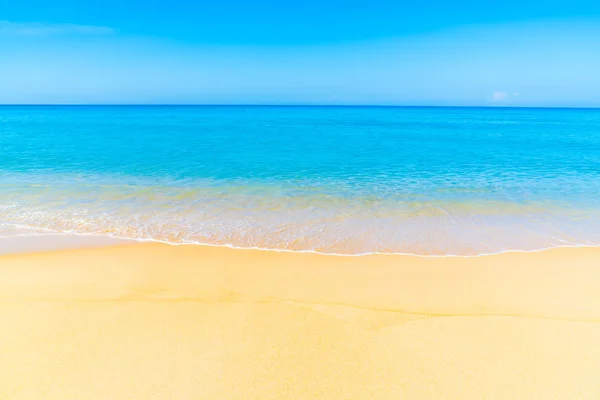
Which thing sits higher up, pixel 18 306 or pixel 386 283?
pixel 18 306

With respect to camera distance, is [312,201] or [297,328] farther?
[312,201]

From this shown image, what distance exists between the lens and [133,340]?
400cm

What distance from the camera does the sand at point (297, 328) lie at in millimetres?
3404

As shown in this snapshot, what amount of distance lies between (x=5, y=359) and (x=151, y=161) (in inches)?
588

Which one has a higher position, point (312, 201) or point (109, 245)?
point (109, 245)

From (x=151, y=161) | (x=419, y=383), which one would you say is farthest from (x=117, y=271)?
(x=151, y=161)

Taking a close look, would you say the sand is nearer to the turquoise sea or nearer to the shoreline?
the shoreline

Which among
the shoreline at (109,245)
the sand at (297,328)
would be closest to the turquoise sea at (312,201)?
the shoreline at (109,245)

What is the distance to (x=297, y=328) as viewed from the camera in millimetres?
4297

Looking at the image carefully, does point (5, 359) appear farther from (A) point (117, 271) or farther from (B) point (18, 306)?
(A) point (117, 271)

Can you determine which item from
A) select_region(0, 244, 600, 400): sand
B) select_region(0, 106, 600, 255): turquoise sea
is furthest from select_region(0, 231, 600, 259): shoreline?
select_region(0, 244, 600, 400): sand

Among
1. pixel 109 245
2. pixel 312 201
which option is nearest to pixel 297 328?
pixel 109 245

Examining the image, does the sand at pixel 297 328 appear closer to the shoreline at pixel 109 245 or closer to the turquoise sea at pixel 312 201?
the shoreline at pixel 109 245

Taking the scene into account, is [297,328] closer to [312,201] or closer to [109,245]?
[109,245]
